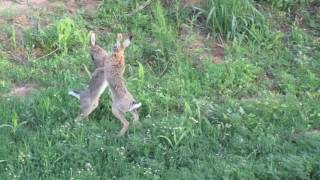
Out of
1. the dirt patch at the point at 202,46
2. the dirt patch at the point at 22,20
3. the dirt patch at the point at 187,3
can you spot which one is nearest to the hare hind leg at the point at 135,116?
the dirt patch at the point at 202,46

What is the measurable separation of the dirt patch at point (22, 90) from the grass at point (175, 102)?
0.06 m

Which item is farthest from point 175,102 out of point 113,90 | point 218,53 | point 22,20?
point 22,20

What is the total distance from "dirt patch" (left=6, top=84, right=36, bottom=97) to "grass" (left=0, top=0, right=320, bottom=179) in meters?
0.06

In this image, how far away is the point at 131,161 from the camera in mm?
6477

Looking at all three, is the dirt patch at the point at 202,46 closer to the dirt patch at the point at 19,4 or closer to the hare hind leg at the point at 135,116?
the hare hind leg at the point at 135,116

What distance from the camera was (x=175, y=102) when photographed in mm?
7457

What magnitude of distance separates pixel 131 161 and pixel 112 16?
295 cm

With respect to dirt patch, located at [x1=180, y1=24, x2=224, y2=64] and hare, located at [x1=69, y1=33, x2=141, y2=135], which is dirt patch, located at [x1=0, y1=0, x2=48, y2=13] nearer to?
dirt patch, located at [x1=180, y1=24, x2=224, y2=64]

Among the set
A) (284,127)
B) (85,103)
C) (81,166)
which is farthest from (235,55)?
(81,166)

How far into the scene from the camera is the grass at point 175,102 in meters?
6.38

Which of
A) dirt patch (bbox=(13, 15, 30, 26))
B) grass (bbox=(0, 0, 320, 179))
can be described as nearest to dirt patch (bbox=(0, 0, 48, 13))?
dirt patch (bbox=(13, 15, 30, 26))

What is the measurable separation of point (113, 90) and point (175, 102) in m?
0.74

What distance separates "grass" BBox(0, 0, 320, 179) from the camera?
638cm

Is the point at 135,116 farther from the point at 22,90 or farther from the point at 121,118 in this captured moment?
the point at 22,90
